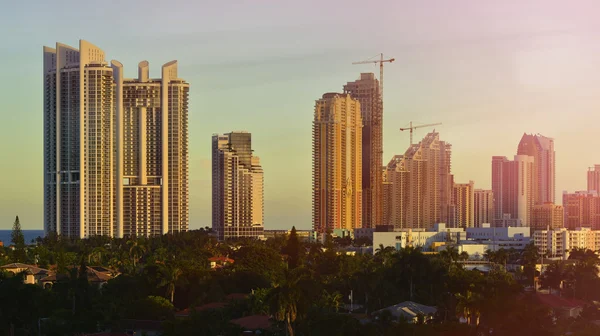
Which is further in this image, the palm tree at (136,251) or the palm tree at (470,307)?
the palm tree at (136,251)

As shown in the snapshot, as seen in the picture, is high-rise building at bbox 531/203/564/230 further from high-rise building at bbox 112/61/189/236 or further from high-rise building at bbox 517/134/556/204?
high-rise building at bbox 112/61/189/236

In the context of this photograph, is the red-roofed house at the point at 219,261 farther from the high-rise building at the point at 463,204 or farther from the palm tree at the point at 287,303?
the high-rise building at the point at 463,204

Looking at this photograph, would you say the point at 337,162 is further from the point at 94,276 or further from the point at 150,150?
the point at 94,276

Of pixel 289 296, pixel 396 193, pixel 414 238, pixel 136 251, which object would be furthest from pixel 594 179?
pixel 289 296

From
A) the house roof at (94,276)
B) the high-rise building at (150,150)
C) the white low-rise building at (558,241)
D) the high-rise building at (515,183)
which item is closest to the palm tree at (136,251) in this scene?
the house roof at (94,276)

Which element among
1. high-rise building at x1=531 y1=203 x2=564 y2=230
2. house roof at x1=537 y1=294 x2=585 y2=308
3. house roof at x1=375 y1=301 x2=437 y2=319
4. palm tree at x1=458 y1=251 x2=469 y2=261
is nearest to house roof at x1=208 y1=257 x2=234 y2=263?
palm tree at x1=458 y1=251 x2=469 y2=261

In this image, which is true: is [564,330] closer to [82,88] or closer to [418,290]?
[418,290]
